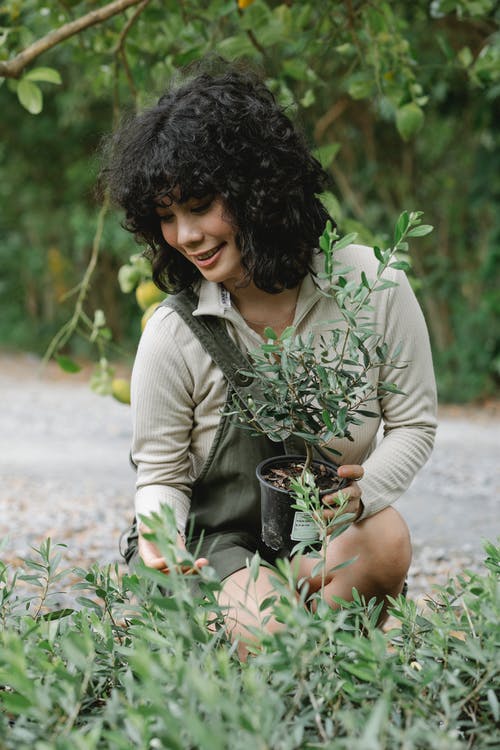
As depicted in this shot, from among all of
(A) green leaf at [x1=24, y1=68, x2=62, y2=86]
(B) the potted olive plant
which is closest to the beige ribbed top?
(B) the potted olive plant

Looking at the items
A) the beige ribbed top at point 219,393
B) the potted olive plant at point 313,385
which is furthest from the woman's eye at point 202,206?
the potted olive plant at point 313,385

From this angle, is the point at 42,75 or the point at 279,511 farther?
the point at 42,75

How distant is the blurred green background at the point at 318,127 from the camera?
8.61 feet

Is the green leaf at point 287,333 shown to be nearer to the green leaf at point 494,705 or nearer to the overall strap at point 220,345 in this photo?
the overall strap at point 220,345

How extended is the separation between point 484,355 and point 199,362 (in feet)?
22.1

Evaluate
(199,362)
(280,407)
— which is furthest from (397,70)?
(280,407)

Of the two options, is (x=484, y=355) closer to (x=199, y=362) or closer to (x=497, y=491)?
(x=497, y=491)

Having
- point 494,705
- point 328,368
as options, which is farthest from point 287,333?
point 494,705

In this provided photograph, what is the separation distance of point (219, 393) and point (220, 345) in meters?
0.11

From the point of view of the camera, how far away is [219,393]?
1999 millimetres

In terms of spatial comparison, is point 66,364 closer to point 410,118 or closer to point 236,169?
point 236,169

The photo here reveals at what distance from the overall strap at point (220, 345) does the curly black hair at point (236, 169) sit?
0.51 ft

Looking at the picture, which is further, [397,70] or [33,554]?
[33,554]

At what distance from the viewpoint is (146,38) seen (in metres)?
3.11
